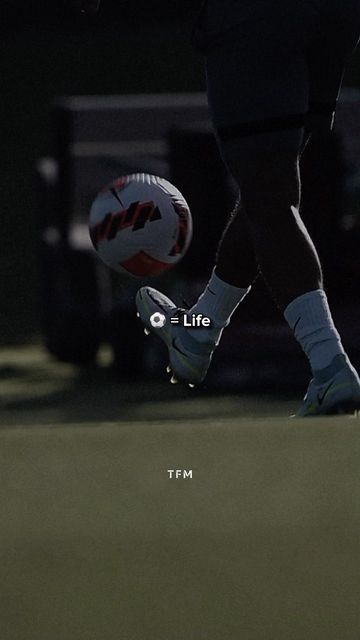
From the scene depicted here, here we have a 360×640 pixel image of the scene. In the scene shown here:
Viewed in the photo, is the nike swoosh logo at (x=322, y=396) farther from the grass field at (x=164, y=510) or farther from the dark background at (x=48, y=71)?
the dark background at (x=48, y=71)

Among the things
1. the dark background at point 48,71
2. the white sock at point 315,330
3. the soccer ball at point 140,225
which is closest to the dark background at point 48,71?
the dark background at point 48,71

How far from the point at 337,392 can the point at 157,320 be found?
1.18 ft

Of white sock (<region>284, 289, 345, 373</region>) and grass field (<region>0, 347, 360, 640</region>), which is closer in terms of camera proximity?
grass field (<region>0, 347, 360, 640</region>)

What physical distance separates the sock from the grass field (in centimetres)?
13

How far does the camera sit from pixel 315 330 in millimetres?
2953

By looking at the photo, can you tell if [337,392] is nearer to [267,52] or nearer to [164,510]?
[164,510]

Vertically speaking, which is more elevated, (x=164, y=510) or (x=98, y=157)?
(x=98, y=157)

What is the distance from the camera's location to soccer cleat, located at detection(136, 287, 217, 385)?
298 centimetres

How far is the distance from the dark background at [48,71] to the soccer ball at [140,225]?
0.44ft

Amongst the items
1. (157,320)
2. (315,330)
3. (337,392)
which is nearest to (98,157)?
(157,320)

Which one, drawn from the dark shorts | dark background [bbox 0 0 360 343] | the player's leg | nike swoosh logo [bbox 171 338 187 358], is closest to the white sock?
the player's leg

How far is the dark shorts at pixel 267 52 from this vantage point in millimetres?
2939

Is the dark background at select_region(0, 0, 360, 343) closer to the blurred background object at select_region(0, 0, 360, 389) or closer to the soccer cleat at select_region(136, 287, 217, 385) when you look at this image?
the blurred background object at select_region(0, 0, 360, 389)

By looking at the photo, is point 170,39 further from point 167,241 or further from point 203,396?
point 203,396
